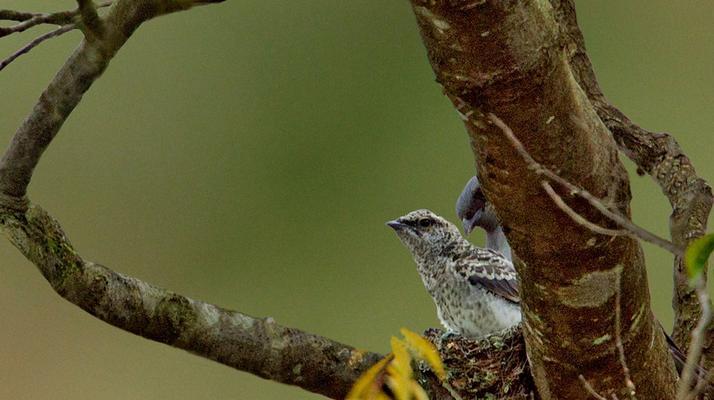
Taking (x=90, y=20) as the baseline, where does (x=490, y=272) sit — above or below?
below

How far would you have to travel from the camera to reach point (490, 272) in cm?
331

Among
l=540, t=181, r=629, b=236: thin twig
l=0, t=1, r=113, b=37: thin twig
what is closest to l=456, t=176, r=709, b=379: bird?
l=540, t=181, r=629, b=236: thin twig

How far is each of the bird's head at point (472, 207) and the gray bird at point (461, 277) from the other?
0.09 meters

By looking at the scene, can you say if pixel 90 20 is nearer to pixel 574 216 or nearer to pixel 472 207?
pixel 574 216

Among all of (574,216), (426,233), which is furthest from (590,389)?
(426,233)

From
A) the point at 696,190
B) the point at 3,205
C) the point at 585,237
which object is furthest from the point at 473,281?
the point at 3,205

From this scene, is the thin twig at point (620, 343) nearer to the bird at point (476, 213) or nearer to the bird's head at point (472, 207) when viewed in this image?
the bird at point (476, 213)

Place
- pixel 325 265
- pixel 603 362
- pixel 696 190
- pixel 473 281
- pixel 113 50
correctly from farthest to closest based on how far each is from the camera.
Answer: pixel 325 265
pixel 473 281
pixel 696 190
pixel 603 362
pixel 113 50

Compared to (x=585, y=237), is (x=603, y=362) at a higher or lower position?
lower

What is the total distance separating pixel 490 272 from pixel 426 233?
0.52 metres

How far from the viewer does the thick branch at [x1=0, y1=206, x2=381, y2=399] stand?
185 cm

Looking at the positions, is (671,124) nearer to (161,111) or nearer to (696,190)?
(696,190)

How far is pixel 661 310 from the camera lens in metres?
4.86

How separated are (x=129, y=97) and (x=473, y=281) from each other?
2165 millimetres
